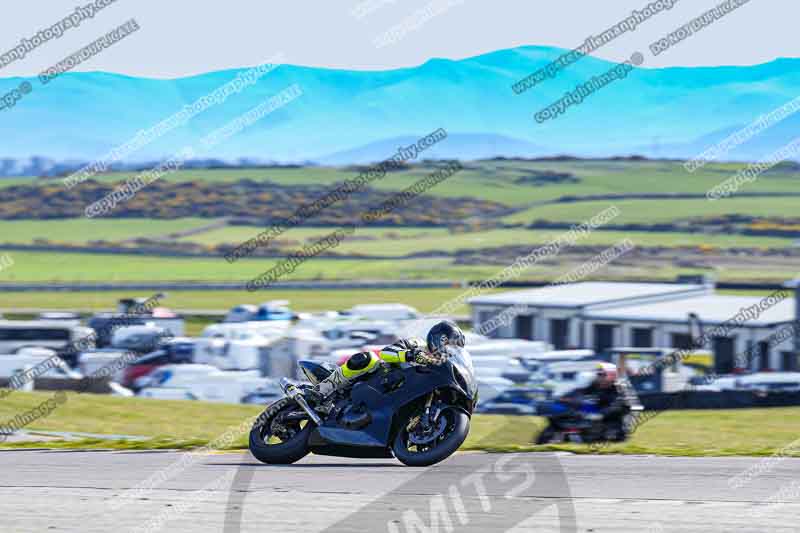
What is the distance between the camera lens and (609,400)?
17.1 metres

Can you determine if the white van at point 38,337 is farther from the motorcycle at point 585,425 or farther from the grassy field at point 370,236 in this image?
the grassy field at point 370,236

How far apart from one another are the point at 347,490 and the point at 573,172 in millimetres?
129255

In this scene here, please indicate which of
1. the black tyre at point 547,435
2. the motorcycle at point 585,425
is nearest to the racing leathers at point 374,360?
the motorcycle at point 585,425

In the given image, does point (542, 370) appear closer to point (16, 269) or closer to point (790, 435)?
point (790, 435)

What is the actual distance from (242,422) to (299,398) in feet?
41.0

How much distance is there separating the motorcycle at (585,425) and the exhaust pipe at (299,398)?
22.3 ft

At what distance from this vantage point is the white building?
1309 inches

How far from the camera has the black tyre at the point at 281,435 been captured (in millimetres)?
11312

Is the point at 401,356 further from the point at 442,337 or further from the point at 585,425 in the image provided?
the point at 585,425

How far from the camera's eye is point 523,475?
10.4m

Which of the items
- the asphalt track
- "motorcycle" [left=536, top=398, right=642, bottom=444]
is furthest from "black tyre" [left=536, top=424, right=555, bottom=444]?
the asphalt track

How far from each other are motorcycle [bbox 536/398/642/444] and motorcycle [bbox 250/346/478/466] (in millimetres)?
6649

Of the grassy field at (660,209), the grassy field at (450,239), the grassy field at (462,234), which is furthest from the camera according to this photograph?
the grassy field at (660,209)

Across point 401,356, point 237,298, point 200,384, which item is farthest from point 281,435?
point 237,298
